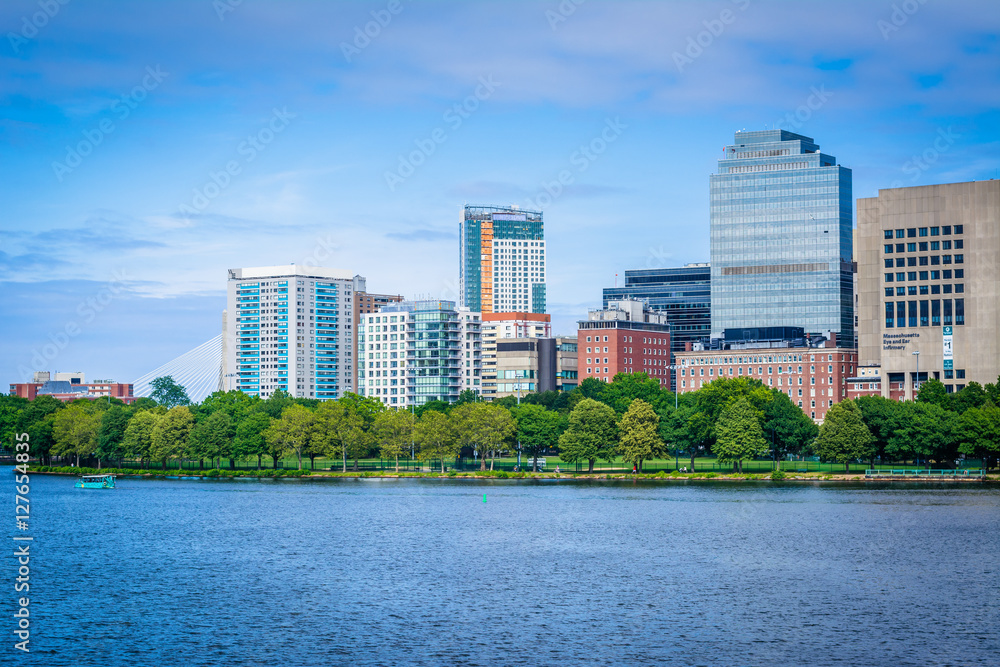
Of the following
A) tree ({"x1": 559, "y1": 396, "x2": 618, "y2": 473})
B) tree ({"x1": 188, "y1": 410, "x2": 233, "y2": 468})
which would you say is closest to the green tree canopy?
tree ({"x1": 559, "y1": 396, "x2": 618, "y2": 473})

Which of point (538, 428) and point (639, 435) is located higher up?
point (538, 428)

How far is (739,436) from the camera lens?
15588 centimetres

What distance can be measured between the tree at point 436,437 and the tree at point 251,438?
81.1 ft

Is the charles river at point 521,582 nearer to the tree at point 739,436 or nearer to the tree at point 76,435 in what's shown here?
the tree at point 739,436

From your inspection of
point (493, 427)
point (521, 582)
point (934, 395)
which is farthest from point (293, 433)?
point (521, 582)

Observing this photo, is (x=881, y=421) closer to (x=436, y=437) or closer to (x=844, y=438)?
(x=844, y=438)

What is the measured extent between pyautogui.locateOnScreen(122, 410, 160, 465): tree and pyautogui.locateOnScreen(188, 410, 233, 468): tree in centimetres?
832

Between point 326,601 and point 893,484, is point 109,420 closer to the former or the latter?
point 893,484

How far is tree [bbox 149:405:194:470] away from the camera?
18275cm

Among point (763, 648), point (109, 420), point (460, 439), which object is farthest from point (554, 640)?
point (109, 420)

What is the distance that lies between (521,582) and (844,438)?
298 ft

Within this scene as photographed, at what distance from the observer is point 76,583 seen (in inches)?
2948

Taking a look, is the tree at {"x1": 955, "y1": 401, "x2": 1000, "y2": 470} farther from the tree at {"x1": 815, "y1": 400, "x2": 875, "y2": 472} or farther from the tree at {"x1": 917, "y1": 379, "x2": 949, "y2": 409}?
the tree at {"x1": 815, "y1": 400, "x2": 875, "y2": 472}

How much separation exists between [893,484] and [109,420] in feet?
399
